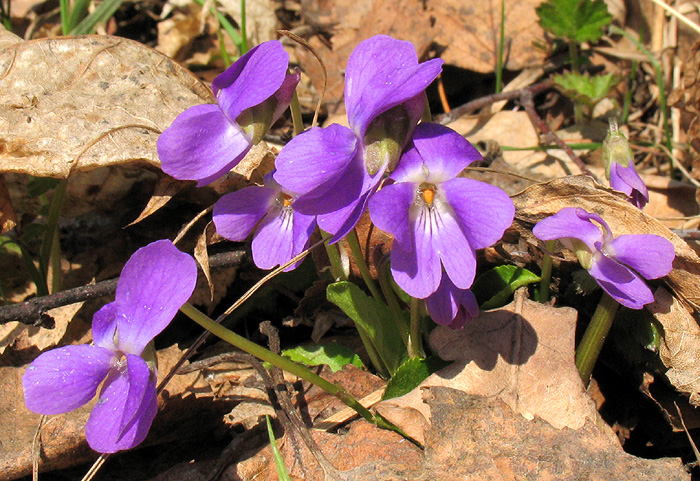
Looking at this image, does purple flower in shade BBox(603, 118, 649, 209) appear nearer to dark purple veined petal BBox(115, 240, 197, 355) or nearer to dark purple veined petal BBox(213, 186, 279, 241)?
dark purple veined petal BBox(213, 186, 279, 241)

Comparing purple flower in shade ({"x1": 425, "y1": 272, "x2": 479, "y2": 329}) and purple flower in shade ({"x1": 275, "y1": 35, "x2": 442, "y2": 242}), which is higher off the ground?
purple flower in shade ({"x1": 275, "y1": 35, "x2": 442, "y2": 242})

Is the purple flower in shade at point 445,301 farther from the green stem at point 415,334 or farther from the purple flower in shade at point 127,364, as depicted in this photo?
the purple flower in shade at point 127,364

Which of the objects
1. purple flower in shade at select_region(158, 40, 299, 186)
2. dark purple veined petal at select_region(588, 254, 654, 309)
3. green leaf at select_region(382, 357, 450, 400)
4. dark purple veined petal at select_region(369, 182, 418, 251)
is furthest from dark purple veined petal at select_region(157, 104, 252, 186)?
dark purple veined petal at select_region(588, 254, 654, 309)

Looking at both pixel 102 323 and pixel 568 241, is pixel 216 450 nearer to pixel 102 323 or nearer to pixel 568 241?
pixel 102 323

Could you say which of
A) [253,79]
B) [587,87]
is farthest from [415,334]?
[587,87]

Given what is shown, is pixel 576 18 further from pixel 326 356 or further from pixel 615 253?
pixel 326 356

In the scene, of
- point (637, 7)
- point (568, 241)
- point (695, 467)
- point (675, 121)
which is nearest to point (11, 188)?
point (568, 241)
